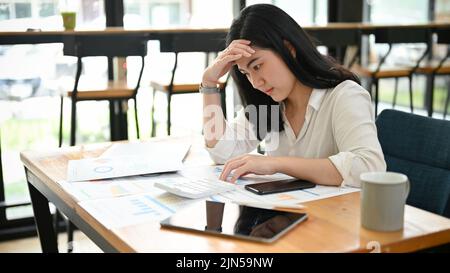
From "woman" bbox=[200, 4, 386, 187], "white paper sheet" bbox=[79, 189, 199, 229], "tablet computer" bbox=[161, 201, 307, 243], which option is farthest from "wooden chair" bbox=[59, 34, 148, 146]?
"tablet computer" bbox=[161, 201, 307, 243]

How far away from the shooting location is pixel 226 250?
1.05 metres

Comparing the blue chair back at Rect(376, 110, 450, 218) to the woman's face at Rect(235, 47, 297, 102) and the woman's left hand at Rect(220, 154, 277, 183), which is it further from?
the woman's left hand at Rect(220, 154, 277, 183)

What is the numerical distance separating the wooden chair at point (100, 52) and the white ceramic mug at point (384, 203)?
2.10m

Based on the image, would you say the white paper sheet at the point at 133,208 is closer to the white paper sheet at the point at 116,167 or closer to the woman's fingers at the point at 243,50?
the white paper sheet at the point at 116,167

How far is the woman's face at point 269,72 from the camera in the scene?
166cm

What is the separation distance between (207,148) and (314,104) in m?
0.36

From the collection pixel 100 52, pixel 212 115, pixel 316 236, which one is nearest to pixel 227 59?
pixel 212 115

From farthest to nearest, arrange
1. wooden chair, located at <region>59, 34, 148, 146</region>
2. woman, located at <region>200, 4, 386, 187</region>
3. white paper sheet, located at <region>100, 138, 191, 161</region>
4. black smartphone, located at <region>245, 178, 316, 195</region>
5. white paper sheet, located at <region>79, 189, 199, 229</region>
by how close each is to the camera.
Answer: wooden chair, located at <region>59, 34, 148, 146</region>, white paper sheet, located at <region>100, 138, 191, 161</region>, woman, located at <region>200, 4, 386, 187</region>, black smartphone, located at <region>245, 178, 316, 195</region>, white paper sheet, located at <region>79, 189, 199, 229</region>

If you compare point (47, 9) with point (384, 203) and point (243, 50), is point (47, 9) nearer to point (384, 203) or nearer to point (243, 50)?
point (243, 50)

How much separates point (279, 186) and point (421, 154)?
1.67ft

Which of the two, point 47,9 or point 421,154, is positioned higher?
point 47,9

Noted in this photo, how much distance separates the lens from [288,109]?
1855 mm

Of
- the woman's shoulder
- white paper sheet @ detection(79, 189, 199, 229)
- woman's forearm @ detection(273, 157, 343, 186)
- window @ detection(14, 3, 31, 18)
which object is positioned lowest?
white paper sheet @ detection(79, 189, 199, 229)

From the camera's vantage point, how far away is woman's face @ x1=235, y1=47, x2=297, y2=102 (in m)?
1.66
